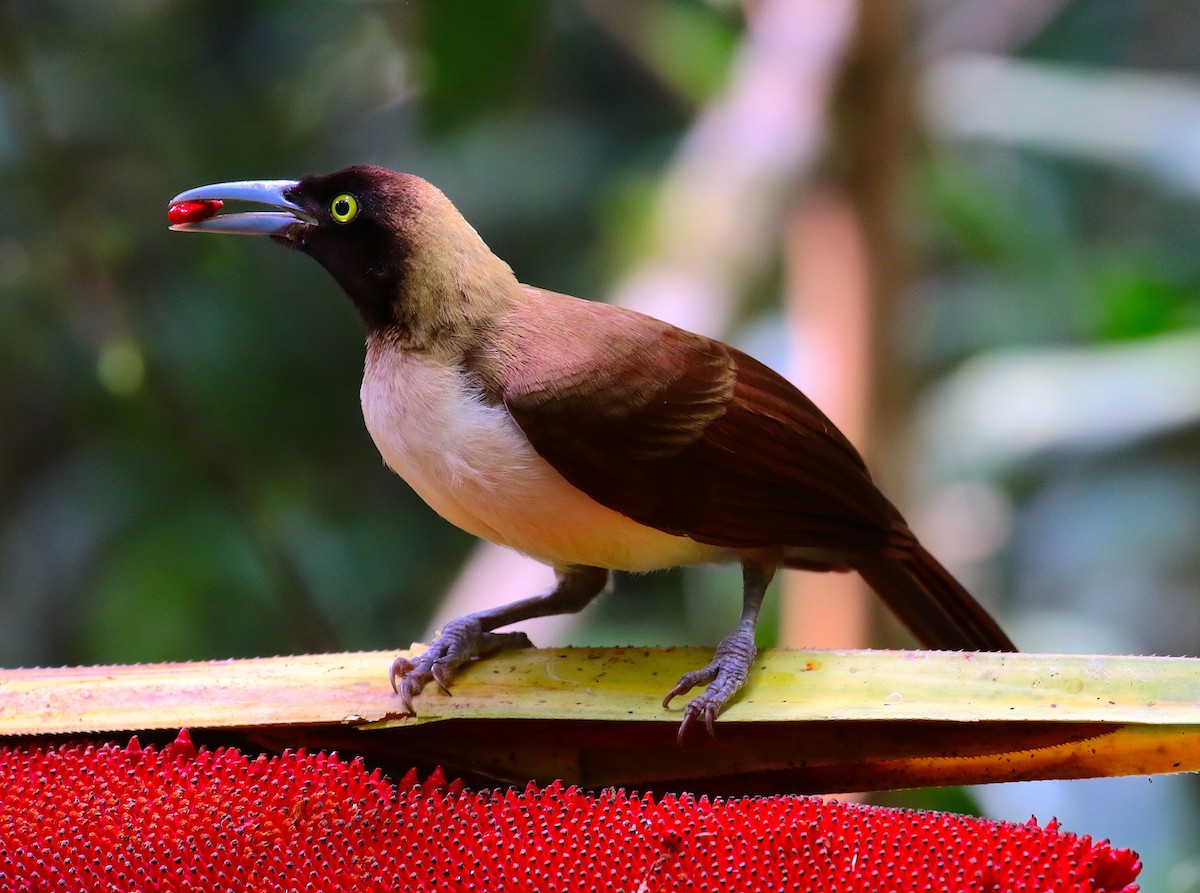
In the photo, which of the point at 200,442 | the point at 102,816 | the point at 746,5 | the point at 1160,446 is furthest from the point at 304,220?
the point at 1160,446

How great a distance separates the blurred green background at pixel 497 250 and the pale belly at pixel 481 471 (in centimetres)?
140

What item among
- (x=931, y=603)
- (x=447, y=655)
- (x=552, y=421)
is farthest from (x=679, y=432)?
(x=931, y=603)

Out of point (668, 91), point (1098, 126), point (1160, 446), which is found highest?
point (668, 91)

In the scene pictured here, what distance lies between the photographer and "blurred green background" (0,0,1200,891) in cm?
312

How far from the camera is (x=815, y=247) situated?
3.14 meters

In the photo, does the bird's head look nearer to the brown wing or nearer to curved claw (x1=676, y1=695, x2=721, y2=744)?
the brown wing

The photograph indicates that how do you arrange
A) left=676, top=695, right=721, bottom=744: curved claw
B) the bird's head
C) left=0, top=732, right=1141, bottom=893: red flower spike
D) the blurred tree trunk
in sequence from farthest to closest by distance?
the blurred tree trunk
the bird's head
left=676, top=695, right=721, bottom=744: curved claw
left=0, top=732, right=1141, bottom=893: red flower spike

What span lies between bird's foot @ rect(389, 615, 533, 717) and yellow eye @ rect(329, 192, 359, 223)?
0.58 metres

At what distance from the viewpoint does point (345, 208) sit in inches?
69.8

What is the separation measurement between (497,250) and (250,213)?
2521mm

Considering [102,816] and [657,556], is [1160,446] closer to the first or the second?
[657,556]

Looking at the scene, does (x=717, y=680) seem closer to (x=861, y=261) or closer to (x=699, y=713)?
(x=699, y=713)

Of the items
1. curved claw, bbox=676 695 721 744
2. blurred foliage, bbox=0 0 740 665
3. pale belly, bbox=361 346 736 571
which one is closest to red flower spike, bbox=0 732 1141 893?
curved claw, bbox=676 695 721 744

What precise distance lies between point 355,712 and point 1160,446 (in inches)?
126
